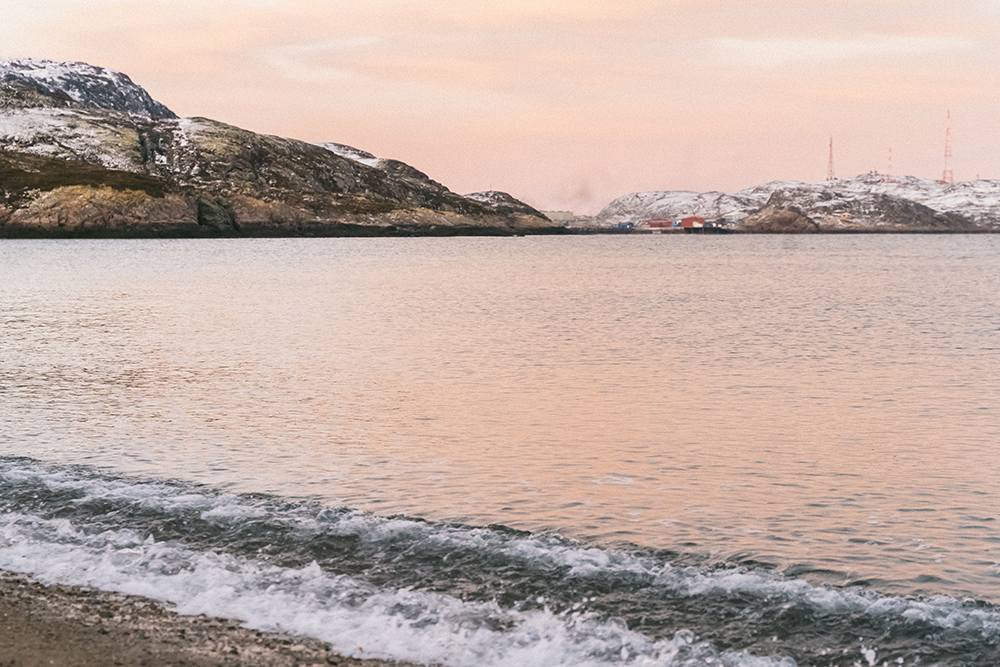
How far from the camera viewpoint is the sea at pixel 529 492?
8.45 m

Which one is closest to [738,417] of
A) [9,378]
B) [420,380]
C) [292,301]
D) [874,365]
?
[420,380]

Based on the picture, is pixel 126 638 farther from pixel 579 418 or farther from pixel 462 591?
pixel 579 418

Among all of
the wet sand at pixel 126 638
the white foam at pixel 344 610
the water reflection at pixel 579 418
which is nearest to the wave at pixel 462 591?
the white foam at pixel 344 610

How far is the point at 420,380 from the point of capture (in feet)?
79.8

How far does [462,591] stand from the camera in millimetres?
9273

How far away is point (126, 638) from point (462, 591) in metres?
3.04

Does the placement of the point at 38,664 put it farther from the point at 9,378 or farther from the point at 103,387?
the point at 9,378

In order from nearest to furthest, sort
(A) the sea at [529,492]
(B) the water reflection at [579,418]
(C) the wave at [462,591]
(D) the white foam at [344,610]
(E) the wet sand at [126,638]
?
(E) the wet sand at [126,638], (D) the white foam at [344,610], (C) the wave at [462,591], (A) the sea at [529,492], (B) the water reflection at [579,418]

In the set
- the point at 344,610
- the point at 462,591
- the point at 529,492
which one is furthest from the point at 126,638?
the point at 529,492

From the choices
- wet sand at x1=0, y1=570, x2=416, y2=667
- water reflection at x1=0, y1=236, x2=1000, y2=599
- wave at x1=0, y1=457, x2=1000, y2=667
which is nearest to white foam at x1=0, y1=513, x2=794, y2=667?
wave at x1=0, y1=457, x2=1000, y2=667

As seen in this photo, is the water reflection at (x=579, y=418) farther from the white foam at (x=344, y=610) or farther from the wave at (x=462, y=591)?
the white foam at (x=344, y=610)

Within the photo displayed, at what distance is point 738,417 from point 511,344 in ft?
47.7

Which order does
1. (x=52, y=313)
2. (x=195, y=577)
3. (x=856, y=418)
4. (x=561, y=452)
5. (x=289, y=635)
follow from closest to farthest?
(x=289, y=635) → (x=195, y=577) → (x=561, y=452) → (x=856, y=418) → (x=52, y=313)

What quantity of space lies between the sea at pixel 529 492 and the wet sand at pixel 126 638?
284mm
